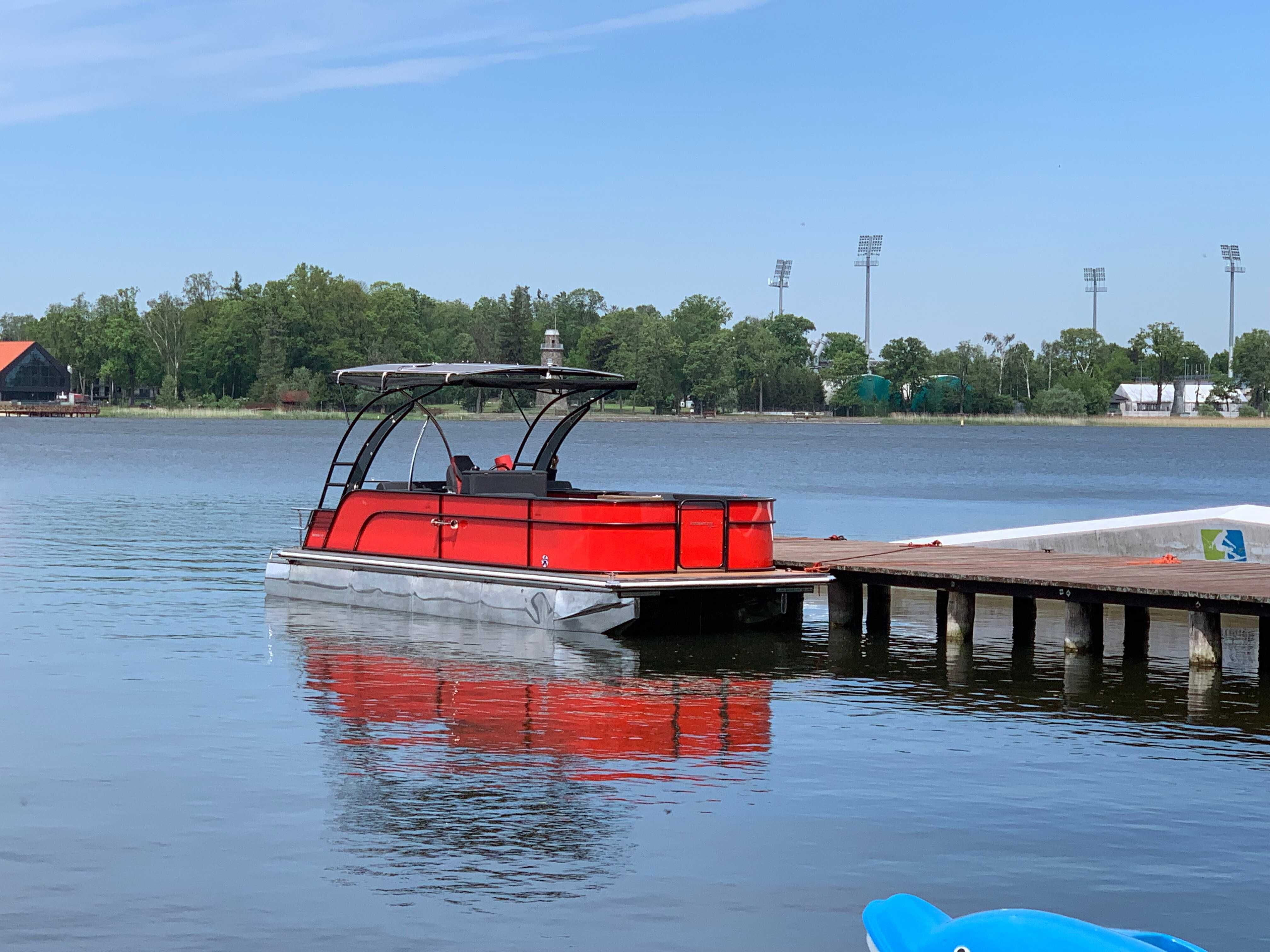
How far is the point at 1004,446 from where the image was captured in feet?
445

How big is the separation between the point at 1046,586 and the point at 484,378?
7465mm

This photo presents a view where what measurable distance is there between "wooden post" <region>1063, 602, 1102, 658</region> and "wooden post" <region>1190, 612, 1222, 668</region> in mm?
1382

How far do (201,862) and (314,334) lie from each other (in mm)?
169068

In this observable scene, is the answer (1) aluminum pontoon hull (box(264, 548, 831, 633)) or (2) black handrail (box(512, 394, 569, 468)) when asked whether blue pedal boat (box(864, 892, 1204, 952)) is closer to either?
(1) aluminum pontoon hull (box(264, 548, 831, 633))

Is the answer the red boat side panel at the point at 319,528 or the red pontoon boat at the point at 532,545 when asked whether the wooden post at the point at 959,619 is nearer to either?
the red pontoon boat at the point at 532,545

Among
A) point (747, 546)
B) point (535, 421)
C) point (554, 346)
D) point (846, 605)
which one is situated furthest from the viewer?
point (554, 346)

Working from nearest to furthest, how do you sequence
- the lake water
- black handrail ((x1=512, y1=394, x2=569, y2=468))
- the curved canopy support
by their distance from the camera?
the lake water
the curved canopy support
black handrail ((x1=512, y1=394, x2=569, y2=468))

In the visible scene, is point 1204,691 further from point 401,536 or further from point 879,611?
point 401,536

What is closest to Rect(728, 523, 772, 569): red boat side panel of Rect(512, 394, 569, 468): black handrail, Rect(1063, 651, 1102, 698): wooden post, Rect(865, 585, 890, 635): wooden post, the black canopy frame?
Rect(865, 585, 890, 635): wooden post

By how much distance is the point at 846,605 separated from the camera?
71.3ft

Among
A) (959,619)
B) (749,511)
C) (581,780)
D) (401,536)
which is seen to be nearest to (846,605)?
(959,619)

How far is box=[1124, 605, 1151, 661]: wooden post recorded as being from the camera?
19359 millimetres

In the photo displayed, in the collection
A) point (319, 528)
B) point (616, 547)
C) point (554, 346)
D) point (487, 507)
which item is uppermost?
point (554, 346)

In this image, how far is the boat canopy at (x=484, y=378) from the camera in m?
21.0
